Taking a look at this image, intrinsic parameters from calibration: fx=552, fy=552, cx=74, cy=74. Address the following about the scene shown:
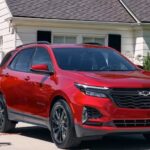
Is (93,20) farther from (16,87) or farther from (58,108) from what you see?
(58,108)

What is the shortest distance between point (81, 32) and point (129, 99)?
A: 1371 cm

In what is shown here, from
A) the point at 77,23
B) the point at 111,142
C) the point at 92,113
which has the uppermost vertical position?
the point at 77,23

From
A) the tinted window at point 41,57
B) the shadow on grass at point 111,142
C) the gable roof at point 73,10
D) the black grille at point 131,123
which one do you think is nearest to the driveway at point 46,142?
the shadow on grass at point 111,142

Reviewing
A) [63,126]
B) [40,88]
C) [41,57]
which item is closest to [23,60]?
[41,57]

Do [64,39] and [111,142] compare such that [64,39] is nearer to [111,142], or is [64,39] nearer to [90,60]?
[90,60]

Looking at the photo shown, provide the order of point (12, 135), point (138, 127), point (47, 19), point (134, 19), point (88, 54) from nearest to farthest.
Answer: point (138, 127) < point (88, 54) < point (12, 135) < point (47, 19) < point (134, 19)

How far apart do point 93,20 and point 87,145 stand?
12958 millimetres

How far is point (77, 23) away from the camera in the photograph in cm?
2156

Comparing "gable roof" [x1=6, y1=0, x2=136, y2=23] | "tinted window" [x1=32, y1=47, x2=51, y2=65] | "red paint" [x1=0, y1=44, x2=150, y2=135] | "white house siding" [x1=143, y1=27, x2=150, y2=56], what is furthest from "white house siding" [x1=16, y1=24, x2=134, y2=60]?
"tinted window" [x1=32, y1=47, x2=51, y2=65]

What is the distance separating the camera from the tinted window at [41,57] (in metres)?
9.74

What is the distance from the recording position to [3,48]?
22.4 m

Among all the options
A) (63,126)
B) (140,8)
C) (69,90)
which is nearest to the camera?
(69,90)

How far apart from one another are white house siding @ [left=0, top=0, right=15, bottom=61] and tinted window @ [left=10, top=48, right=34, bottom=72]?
1027 centimetres

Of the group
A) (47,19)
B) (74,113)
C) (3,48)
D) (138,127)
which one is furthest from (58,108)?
(3,48)
